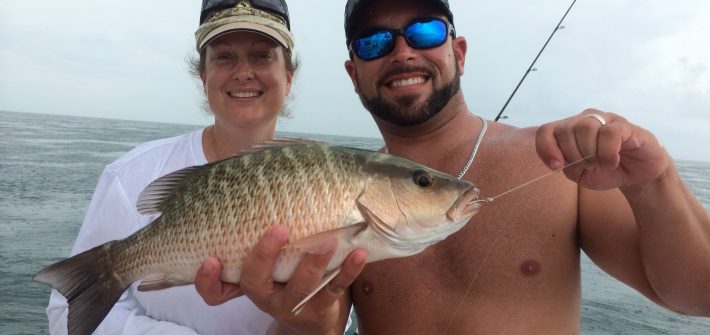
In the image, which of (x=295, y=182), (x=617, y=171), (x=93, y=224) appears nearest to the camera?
(x=617, y=171)

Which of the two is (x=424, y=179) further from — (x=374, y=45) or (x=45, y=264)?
(x=45, y=264)

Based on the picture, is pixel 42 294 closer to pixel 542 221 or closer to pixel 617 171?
pixel 542 221

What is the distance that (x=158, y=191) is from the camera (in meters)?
2.21

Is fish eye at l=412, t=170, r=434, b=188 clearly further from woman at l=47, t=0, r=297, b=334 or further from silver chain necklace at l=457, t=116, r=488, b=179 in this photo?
woman at l=47, t=0, r=297, b=334

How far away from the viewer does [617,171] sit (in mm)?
1646

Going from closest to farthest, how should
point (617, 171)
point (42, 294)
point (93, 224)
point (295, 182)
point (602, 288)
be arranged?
point (617, 171) → point (295, 182) → point (93, 224) → point (42, 294) → point (602, 288)

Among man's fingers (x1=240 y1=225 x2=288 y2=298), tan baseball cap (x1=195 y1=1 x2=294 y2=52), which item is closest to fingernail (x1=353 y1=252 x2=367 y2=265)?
man's fingers (x1=240 y1=225 x2=288 y2=298)

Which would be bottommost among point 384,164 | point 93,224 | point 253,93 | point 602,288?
point 602,288

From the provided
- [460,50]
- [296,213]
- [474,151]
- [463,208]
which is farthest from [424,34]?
[296,213]

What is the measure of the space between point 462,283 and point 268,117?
150 cm

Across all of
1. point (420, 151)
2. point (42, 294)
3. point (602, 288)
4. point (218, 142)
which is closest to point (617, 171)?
point (420, 151)

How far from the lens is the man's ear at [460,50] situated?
2863mm

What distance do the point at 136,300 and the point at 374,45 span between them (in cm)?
197

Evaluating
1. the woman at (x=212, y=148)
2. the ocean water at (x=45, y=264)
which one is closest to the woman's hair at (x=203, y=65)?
the woman at (x=212, y=148)
